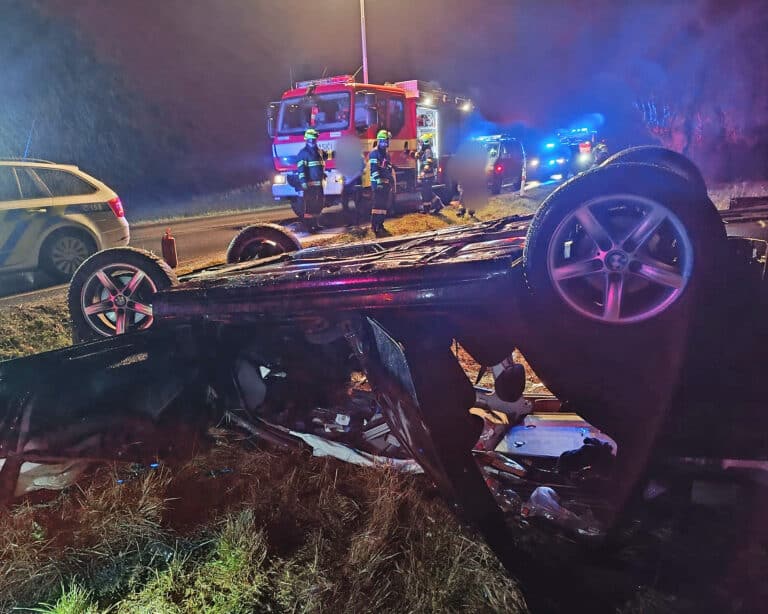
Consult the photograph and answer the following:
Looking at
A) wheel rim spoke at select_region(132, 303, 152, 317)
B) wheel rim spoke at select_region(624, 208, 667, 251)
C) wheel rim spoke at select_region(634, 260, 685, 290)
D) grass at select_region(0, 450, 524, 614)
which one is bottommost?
grass at select_region(0, 450, 524, 614)

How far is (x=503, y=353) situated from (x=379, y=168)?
7.56m

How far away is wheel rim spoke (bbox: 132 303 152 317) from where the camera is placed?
3.54 meters

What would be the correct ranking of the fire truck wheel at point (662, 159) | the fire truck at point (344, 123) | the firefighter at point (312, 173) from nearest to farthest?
the fire truck wheel at point (662, 159) < the firefighter at point (312, 173) < the fire truck at point (344, 123)

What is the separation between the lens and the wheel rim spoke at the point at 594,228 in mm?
2145

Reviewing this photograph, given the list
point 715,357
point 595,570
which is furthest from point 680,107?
point 595,570

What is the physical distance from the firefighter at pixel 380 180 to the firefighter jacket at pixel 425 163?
216 centimetres

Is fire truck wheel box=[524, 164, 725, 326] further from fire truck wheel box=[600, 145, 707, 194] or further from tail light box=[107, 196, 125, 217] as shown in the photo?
tail light box=[107, 196, 125, 217]

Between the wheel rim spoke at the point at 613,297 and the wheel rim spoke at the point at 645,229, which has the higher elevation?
the wheel rim spoke at the point at 645,229

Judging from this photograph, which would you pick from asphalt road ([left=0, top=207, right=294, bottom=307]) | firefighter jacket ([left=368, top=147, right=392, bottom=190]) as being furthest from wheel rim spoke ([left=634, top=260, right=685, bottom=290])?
firefighter jacket ([left=368, top=147, right=392, bottom=190])

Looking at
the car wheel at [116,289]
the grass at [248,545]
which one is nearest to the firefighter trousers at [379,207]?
the car wheel at [116,289]

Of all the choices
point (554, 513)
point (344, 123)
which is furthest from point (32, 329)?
point (344, 123)

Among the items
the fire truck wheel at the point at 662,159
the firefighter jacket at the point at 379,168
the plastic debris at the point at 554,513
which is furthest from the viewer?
the firefighter jacket at the point at 379,168

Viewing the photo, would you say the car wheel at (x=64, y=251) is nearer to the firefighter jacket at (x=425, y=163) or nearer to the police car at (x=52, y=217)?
the police car at (x=52, y=217)

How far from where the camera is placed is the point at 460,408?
7.38ft
